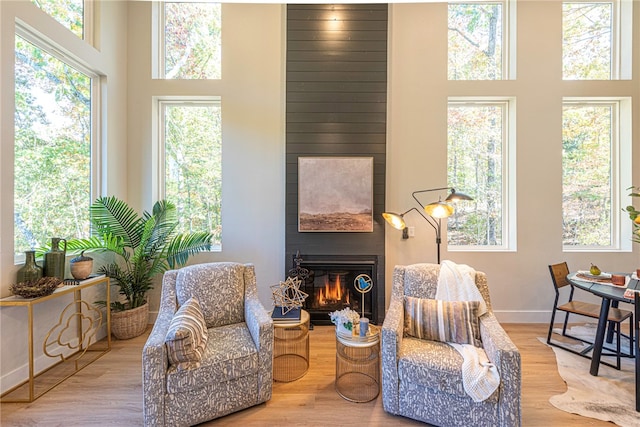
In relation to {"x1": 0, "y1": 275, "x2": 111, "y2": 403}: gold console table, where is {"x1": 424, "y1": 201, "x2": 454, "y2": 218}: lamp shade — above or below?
above

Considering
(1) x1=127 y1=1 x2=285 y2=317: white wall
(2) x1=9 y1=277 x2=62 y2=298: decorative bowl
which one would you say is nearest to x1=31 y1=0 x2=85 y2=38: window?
(1) x1=127 y1=1 x2=285 y2=317: white wall

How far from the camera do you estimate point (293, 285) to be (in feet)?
7.34

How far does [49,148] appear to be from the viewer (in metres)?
2.42

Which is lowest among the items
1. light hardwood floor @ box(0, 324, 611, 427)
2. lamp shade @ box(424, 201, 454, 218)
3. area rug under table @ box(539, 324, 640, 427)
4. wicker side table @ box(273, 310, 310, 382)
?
light hardwood floor @ box(0, 324, 611, 427)

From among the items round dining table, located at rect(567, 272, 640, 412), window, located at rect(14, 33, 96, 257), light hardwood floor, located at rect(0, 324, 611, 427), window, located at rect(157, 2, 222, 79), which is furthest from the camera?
window, located at rect(157, 2, 222, 79)

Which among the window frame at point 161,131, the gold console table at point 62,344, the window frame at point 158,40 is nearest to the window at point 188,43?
the window frame at point 158,40

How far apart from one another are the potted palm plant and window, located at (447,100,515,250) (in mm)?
3042

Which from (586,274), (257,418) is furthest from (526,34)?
(257,418)

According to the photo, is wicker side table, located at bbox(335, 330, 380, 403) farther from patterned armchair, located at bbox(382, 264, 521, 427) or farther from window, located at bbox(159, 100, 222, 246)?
window, located at bbox(159, 100, 222, 246)

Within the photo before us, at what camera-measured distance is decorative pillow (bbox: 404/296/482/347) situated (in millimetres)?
1807

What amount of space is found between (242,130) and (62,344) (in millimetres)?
2629

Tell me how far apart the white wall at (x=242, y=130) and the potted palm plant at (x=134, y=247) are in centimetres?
37

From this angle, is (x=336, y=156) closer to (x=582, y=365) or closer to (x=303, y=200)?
(x=303, y=200)

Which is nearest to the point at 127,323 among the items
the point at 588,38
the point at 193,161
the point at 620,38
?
the point at 193,161
